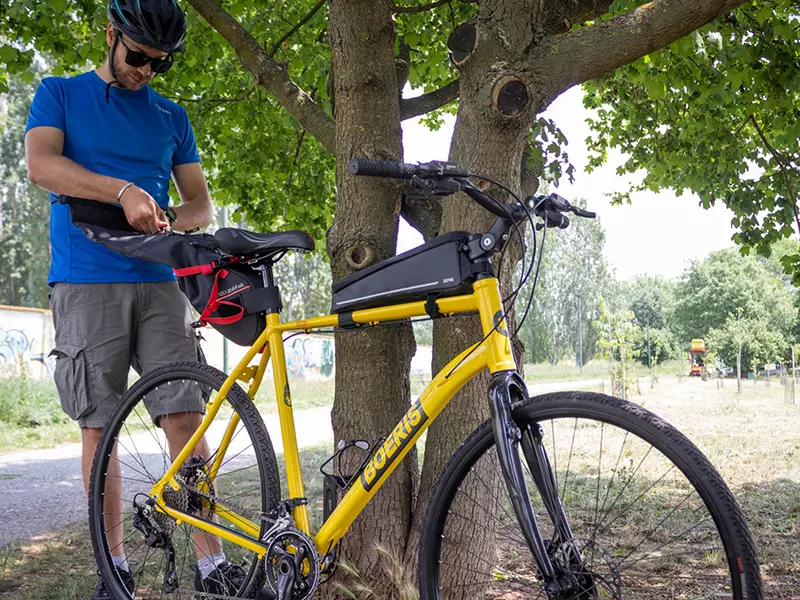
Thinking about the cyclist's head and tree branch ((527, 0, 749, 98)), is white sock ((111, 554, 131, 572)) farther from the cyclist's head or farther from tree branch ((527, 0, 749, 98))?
tree branch ((527, 0, 749, 98))

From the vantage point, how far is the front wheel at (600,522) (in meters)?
1.69

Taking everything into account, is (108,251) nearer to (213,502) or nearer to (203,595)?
(213,502)

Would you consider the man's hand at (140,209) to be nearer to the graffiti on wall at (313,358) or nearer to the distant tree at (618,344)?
the distant tree at (618,344)

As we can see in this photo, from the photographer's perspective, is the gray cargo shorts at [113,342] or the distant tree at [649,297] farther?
the distant tree at [649,297]

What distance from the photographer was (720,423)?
13078mm

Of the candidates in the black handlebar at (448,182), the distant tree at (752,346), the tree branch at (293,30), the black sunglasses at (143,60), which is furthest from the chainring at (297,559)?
the distant tree at (752,346)

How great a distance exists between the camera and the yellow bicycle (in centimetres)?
192

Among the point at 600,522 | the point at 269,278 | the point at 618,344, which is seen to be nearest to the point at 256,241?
the point at 269,278

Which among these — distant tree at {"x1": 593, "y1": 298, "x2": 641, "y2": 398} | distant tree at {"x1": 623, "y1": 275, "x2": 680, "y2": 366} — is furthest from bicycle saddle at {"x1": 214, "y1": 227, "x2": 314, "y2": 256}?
distant tree at {"x1": 623, "y1": 275, "x2": 680, "y2": 366}

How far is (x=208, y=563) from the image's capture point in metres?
3.01

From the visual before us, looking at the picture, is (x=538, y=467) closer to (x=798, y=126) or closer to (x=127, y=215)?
(x=127, y=215)

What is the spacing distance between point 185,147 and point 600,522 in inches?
92.3

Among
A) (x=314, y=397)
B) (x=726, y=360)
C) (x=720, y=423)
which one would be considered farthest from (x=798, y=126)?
(x=726, y=360)

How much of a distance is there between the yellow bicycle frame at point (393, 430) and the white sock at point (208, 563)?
231mm
